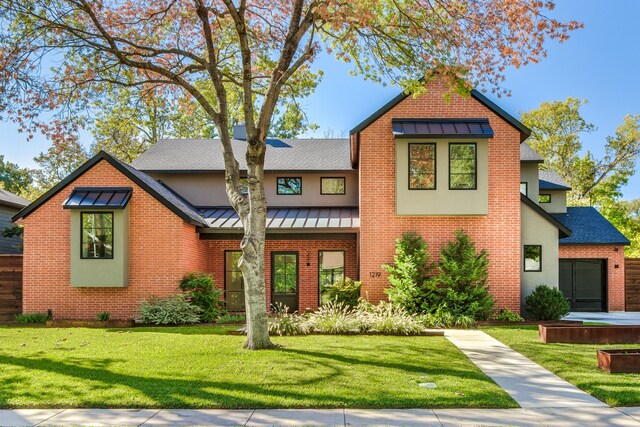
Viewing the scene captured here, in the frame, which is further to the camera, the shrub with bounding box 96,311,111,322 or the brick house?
the brick house

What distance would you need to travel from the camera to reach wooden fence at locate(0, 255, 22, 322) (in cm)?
1602

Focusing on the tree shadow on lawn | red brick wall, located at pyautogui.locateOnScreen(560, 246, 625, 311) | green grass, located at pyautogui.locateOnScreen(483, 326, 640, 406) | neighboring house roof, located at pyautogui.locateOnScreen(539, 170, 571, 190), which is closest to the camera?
the tree shadow on lawn

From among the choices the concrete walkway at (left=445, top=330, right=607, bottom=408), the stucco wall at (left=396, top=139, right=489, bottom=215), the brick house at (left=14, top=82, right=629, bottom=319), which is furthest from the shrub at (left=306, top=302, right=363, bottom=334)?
the stucco wall at (left=396, top=139, right=489, bottom=215)

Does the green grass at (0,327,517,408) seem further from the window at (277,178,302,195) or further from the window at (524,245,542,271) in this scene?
the window at (277,178,302,195)

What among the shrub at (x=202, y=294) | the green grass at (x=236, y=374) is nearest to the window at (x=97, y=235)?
the shrub at (x=202, y=294)

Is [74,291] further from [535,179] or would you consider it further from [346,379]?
[535,179]

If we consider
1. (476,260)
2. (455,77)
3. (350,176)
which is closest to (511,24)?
(455,77)

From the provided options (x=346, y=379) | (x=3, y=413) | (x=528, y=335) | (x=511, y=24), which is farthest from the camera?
(x=528, y=335)

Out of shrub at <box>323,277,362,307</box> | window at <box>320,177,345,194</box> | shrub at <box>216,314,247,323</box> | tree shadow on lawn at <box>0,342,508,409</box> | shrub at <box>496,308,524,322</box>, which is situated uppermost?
window at <box>320,177,345,194</box>

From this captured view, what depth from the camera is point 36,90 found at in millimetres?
11375

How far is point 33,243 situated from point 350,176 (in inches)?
431

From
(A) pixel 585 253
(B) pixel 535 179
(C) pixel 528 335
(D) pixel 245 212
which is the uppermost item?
(B) pixel 535 179

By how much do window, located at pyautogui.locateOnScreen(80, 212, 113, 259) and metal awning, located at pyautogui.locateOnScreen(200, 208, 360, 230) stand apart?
3.12m

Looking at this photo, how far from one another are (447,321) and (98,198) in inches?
434
